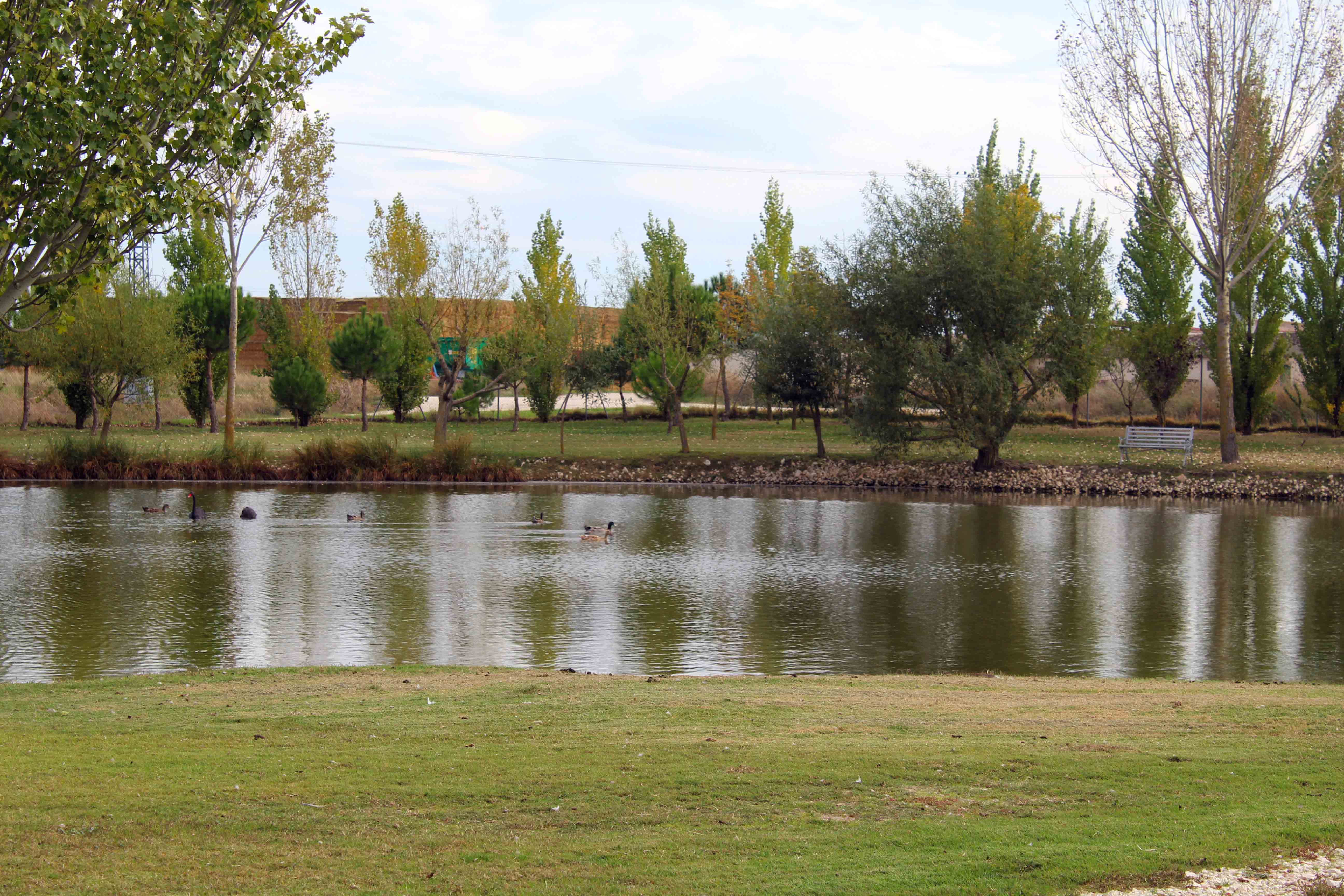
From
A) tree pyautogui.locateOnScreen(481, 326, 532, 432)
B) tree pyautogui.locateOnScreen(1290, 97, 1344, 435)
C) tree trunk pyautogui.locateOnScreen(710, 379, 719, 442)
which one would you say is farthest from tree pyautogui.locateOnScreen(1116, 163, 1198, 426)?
tree pyautogui.locateOnScreen(481, 326, 532, 432)

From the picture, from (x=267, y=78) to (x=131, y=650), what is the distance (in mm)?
7895

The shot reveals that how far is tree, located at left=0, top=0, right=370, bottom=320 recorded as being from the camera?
8227 millimetres

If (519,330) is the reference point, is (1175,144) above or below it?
above

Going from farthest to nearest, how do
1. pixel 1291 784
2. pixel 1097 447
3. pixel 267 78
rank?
pixel 1097 447
pixel 267 78
pixel 1291 784

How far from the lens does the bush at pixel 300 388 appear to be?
59.8 metres

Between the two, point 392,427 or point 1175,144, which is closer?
point 1175,144

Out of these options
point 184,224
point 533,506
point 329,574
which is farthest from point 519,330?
point 184,224

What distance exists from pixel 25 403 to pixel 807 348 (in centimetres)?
3617

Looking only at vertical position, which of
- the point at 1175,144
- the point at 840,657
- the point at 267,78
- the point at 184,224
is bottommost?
the point at 840,657

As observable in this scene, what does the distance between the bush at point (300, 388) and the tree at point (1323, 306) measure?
4440 cm

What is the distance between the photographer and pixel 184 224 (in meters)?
9.30

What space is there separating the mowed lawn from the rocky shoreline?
726 millimetres

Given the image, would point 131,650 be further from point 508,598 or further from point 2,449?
point 2,449

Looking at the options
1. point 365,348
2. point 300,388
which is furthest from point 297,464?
point 365,348
